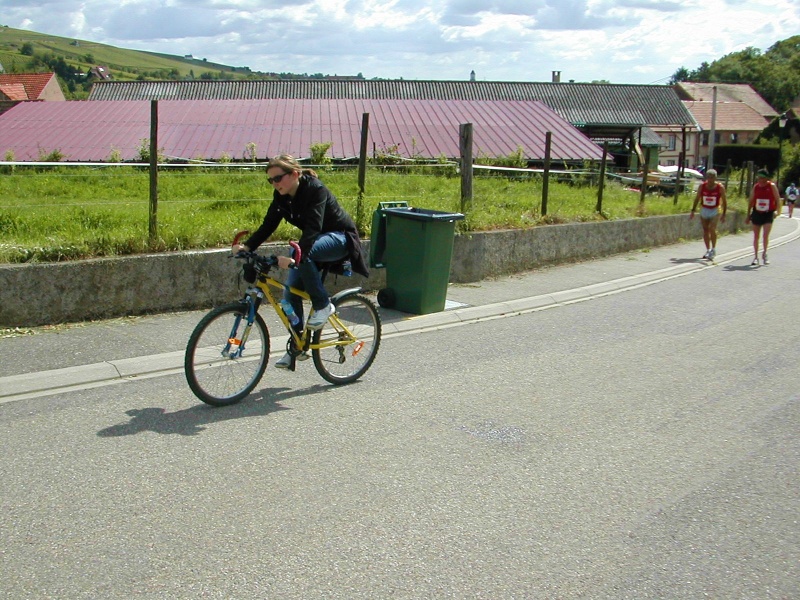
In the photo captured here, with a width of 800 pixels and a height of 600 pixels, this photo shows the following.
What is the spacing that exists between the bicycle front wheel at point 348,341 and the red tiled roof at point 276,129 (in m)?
27.4

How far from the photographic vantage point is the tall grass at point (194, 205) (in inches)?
352

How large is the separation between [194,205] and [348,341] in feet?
19.2

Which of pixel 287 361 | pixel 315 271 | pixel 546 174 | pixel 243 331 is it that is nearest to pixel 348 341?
pixel 287 361

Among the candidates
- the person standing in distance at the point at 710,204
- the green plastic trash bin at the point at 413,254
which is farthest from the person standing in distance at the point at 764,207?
the green plastic trash bin at the point at 413,254

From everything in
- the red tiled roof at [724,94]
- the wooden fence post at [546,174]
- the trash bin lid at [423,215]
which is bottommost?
the trash bin lid at [423,215]

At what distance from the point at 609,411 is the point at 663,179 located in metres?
30.4

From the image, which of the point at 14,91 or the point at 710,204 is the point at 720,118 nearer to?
the point at 14,91

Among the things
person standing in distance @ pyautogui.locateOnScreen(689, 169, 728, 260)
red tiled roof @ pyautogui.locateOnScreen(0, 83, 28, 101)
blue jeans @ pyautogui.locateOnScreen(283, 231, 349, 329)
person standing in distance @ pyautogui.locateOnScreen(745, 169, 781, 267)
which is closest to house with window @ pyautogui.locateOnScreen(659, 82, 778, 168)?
red tiled roof @ pyautogui.locateOnScreen(0, 83, 28, 101)

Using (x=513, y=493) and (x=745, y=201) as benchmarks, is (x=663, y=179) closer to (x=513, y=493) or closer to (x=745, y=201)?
(x=745, y=201)

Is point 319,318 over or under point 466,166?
under

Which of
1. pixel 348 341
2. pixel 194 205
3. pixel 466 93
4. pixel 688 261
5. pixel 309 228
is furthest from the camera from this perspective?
pixel 466 93

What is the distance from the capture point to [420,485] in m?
4.91

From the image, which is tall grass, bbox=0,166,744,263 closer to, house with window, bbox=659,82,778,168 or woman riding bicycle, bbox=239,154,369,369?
woman riding bicycle, bbox=239,154,369,369

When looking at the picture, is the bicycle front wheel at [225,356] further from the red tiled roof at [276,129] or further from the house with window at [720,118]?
the house with window at [720,118]
